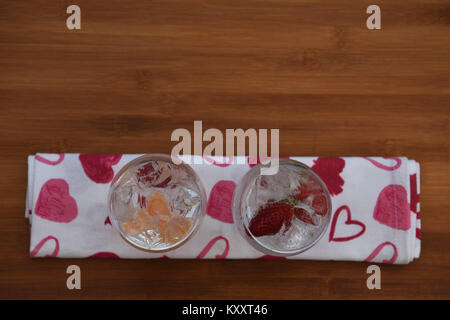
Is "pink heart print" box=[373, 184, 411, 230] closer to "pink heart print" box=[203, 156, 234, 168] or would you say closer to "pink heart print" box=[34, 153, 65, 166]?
"pink heart print" box=[203, 156, 234, 168]

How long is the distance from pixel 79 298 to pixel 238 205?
0.29 meters

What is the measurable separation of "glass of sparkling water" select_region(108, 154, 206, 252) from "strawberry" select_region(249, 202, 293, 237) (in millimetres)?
76

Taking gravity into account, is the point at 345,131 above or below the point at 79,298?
above

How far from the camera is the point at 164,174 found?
0.51m

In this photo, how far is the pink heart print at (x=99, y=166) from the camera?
0.55m

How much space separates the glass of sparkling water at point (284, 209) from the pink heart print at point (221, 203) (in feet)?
0.12

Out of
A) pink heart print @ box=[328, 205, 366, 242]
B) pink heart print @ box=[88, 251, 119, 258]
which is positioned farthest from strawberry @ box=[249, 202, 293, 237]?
pink heart print @ box=[88, 251, 119, 258]

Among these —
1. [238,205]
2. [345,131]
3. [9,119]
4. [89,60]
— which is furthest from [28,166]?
[345,131]

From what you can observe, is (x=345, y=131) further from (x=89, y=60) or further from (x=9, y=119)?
(x=9, y=119)

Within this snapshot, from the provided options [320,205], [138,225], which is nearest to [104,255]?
[138,225]

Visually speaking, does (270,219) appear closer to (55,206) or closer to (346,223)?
(346,223)

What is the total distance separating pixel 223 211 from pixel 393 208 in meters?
0.26

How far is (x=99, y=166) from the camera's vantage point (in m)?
0.56

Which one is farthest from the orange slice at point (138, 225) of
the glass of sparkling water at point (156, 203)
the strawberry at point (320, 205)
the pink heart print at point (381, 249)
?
the pink heart print at point (381, 249)
